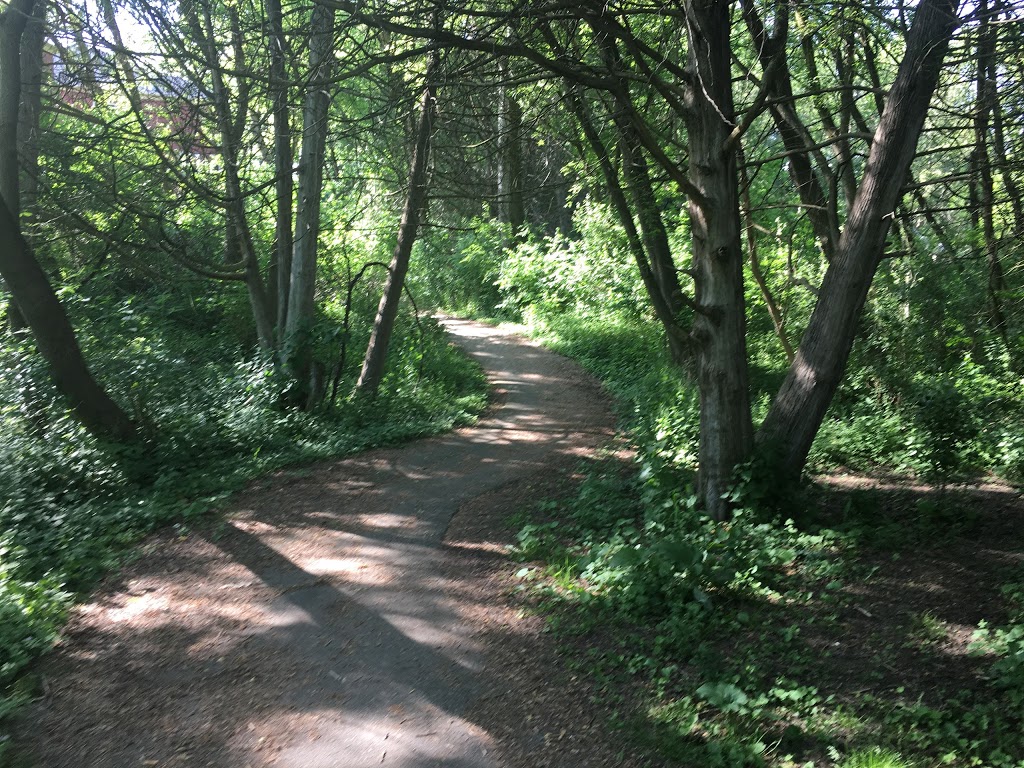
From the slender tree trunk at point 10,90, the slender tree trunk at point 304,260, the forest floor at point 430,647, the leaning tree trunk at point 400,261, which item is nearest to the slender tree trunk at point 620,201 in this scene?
the leaning tree trunk at point 400,261

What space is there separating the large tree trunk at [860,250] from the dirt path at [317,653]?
9.59 ft

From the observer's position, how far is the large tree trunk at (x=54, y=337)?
8.73 m

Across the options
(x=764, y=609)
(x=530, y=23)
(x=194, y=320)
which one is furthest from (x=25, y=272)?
(x=764, y=609)

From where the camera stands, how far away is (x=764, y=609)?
5.55 m

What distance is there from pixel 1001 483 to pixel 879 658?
4.35 m

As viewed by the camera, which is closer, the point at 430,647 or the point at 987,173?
the point at 430,647

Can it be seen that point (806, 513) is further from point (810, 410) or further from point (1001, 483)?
point (1001, 483)

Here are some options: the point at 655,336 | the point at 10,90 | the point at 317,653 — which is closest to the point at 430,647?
the point at 317,653

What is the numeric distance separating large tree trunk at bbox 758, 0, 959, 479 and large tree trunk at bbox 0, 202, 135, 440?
24.3 ft

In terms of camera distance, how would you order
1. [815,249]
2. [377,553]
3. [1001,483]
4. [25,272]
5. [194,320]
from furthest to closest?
1. [194,320]
2. [815,249]
3. [25,272]
4. [1001,483]
5. [377,553]

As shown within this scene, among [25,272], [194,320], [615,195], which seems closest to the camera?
[25,272]

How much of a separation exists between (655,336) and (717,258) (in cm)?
889

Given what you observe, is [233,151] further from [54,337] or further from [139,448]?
[139,448]

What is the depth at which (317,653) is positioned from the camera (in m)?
5.18
